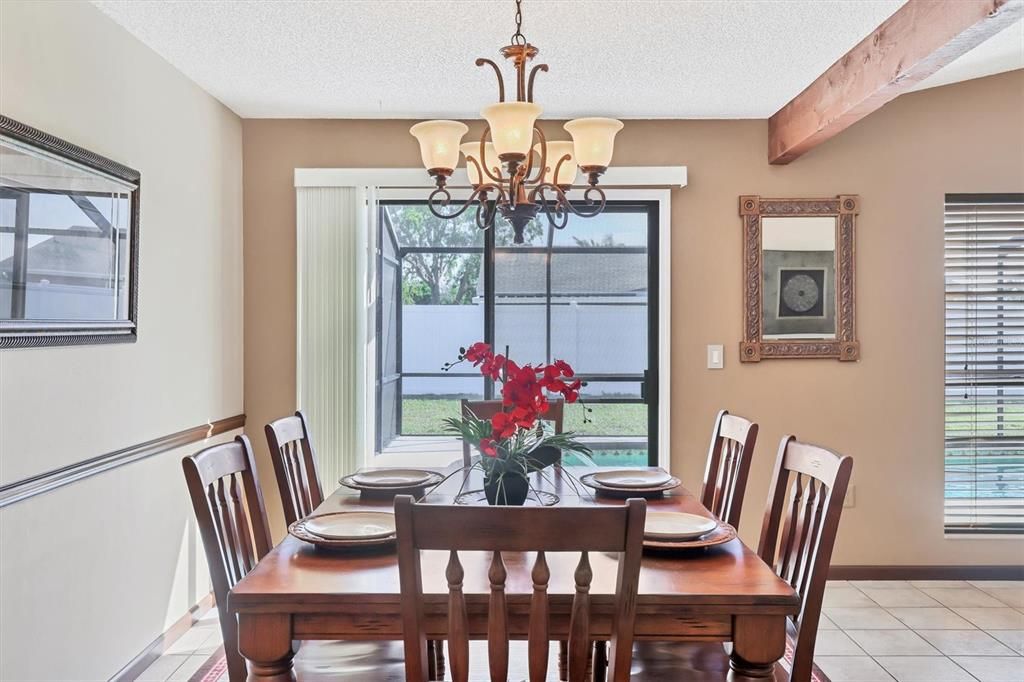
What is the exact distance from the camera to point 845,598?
375cm

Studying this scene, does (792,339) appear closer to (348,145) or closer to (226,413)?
(348,145)

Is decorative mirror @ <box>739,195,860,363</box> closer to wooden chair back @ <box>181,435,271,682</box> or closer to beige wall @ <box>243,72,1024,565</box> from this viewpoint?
beige wall @ <box>243,72,1024,565</box>

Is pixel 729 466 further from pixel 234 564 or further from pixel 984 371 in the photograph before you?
pixel 984 371

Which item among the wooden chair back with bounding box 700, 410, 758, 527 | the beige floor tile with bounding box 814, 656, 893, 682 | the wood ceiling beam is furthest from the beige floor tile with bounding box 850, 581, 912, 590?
the wood ceiling beam

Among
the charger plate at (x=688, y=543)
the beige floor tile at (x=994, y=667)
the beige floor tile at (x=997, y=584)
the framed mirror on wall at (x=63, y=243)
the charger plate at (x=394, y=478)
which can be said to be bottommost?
the beige floor tile at (x=994, y=667)

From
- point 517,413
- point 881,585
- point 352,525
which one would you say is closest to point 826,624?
point 881,585

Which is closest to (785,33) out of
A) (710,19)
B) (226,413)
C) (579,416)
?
(710,19)

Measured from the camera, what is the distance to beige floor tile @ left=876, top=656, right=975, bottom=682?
2.89 metres

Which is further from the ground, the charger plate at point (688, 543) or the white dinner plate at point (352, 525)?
the white dinner plate at point (352, 525)

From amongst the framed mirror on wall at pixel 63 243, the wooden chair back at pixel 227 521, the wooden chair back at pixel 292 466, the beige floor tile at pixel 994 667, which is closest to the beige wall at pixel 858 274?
the beige floor tile at pixel 994 667

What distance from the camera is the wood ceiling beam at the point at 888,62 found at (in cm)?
223

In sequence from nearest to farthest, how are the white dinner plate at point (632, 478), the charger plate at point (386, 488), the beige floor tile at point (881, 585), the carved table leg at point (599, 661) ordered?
1. the carved table leg at point (599, 661)
2. the charger plate at point (386, 488)
3. the white dinner plate at point (632, 478)
4. the beige floor tile at point (881, 585)

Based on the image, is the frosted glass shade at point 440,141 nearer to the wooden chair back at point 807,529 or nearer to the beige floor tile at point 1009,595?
the wooden chair back at point 807,529

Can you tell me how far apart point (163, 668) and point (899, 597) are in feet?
10.7
